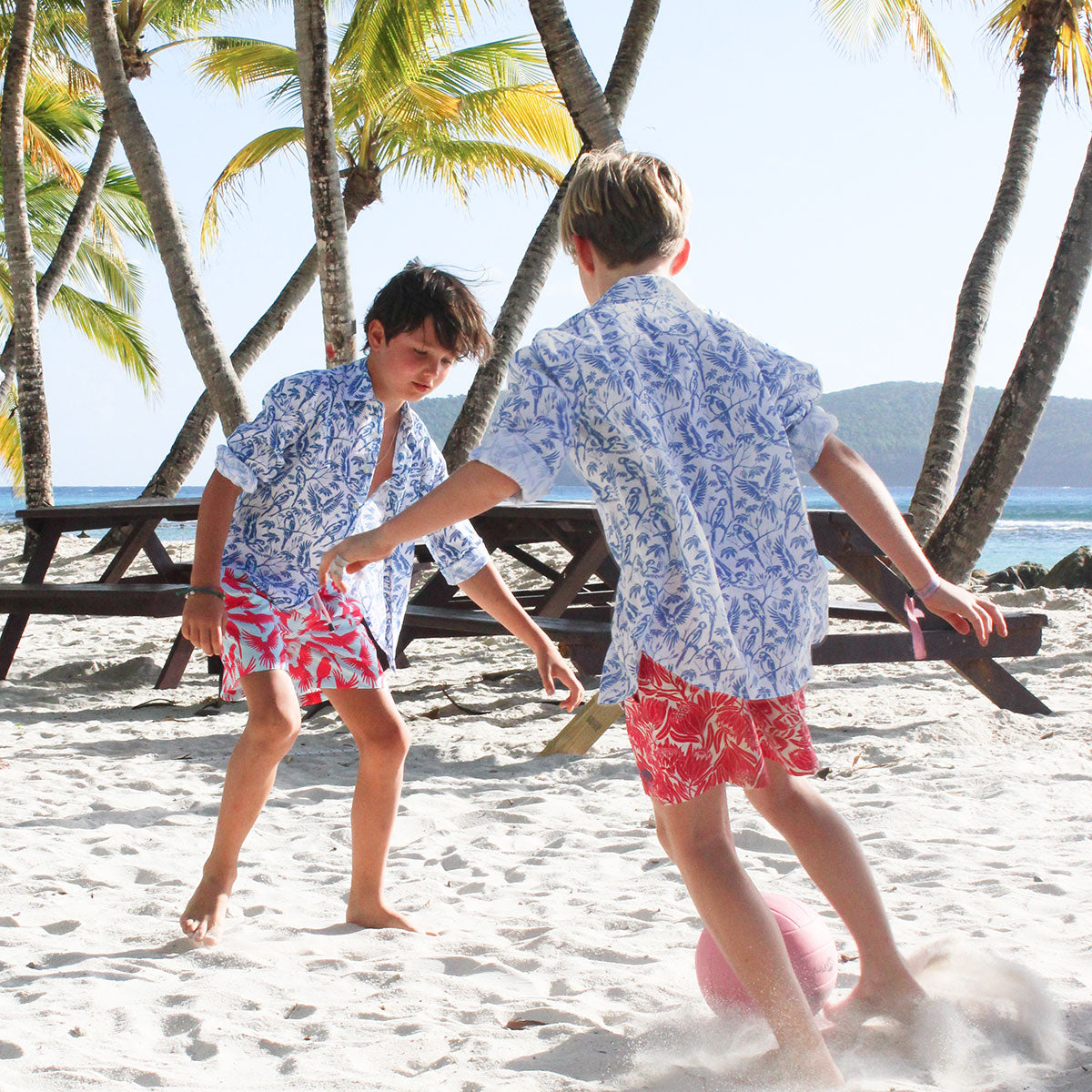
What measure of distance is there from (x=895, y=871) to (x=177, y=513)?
4205mm

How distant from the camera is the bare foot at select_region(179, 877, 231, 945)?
2.50m

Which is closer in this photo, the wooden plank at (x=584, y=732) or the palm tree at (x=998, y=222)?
the wooden plank at (x=584, y=732)

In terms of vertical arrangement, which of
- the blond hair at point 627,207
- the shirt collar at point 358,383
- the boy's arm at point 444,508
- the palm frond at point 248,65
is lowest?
the boy's arm at point 444,508

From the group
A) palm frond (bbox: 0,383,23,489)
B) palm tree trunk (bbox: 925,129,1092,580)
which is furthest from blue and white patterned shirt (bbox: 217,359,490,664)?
palm frond (bbox: 0,383,23,489)

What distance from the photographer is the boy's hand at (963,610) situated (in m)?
1.90

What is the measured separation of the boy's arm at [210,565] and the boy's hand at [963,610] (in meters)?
1.44

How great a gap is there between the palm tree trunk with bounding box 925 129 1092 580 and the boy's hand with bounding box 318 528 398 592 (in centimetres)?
527

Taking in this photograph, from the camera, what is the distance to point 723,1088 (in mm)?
1801

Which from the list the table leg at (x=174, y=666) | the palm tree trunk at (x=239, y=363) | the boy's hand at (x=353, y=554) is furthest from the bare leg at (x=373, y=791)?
the palm tree trunk at (x=239, y=363)

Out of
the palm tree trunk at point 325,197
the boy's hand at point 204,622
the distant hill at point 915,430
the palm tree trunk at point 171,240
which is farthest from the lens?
the distant hill at point 915,430

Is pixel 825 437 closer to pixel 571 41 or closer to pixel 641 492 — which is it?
pixel 641 492

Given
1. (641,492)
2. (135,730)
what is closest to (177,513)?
(135,730)

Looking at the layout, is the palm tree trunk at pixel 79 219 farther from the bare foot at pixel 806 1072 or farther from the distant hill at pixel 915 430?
the distant hill at pixel 915 430

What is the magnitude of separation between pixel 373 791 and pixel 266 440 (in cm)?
85
